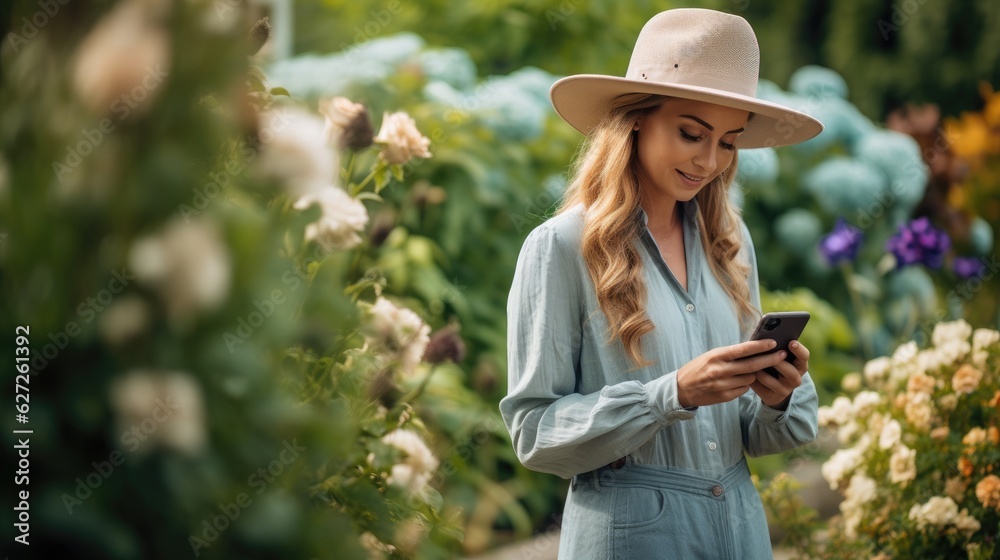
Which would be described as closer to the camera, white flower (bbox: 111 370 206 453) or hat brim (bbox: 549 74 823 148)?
white flower (bbox: 111 370 206 453)

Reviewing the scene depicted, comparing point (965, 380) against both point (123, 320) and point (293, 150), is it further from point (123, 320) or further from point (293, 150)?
point (123, 320)

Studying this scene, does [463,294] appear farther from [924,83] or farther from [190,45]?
[924,83]

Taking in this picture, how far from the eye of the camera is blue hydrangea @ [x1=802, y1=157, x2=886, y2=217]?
18.1ft

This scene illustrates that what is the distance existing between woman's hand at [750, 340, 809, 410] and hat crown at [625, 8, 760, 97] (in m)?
0.52

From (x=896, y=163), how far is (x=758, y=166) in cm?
106

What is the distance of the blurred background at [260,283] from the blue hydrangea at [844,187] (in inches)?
11.6

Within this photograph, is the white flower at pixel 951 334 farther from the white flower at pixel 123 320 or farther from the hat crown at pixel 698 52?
the white flower at pixel 123 320

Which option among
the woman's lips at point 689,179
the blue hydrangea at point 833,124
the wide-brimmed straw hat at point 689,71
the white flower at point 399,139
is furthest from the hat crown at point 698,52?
the blue hydrangea at point 833,124

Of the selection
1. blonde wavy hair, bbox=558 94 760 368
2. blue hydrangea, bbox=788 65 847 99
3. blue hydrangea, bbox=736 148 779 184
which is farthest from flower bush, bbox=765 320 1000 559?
blue hydrangea, bbox=788 65 847 99

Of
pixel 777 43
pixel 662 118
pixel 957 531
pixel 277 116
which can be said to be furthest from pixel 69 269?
pixel 777 43

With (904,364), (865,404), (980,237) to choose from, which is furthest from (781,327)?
(980,237)

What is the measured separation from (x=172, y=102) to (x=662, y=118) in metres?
1.35

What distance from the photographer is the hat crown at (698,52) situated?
6.63 feet

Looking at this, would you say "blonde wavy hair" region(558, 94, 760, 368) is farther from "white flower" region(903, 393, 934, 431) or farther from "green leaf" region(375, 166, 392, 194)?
"white flower" region(903, 393, 934, 431)
